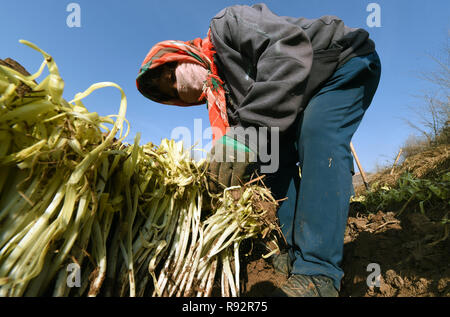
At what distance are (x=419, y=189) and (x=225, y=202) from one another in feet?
5.49

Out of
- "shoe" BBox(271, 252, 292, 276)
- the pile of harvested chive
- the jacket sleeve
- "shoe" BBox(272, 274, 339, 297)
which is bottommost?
"shoe" BBox(271, 252, 292, 276)

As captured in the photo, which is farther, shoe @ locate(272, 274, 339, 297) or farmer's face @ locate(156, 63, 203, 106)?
farmer's face @ locate(156, 63, 203, 106)

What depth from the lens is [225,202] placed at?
1243 mm

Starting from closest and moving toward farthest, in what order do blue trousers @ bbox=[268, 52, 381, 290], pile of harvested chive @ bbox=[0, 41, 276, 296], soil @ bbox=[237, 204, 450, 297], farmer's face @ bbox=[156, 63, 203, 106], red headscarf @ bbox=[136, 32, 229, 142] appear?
1. pile of harvested chive @ bbox=[0, 41, 276, 296]
2. soil @ bbox=[237, 204, 450, 297]
3. blue trousers @ bbox=[268, 52, 381, 290]
4. red headscarf @ bbox=[136, 32, 229, 142]
5. farmer's face @ bbox=[156, 63, 203, 106]

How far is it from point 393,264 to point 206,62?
163 centimetres

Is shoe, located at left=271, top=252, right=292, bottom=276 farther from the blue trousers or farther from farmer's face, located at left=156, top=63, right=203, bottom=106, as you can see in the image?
farmer's face, located at left=156, top=63, right=203, bottom=106

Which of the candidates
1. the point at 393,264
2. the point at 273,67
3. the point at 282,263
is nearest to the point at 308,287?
the point at 282,263

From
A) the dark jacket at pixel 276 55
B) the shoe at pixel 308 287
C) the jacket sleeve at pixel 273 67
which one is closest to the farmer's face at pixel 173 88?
the dark jacket at pixel 276 55

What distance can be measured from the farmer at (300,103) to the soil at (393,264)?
13cm

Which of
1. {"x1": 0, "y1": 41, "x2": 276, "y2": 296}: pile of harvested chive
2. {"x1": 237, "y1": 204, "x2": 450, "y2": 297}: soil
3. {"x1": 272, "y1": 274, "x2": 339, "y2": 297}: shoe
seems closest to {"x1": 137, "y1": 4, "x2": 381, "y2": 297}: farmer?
{"x1": 272, "y1": 274, "x2": 339, "y2": 297}: shoe

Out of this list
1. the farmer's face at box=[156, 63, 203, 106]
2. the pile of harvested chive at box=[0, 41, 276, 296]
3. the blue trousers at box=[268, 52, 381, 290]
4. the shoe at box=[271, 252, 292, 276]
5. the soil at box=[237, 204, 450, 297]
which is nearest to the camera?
the pile of harvested chive at box=[0, 41, 276, 296]

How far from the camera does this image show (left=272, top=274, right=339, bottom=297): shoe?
1.05 meters

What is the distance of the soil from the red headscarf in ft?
2.90
